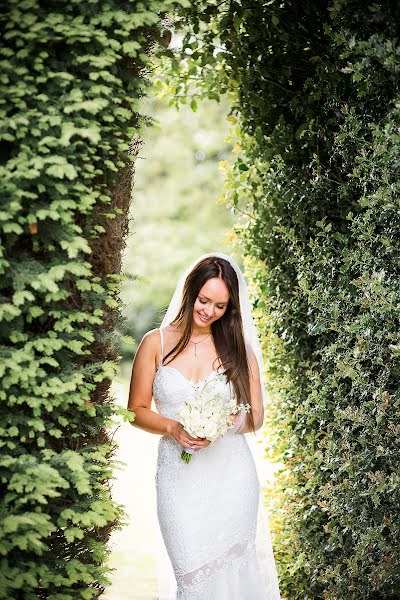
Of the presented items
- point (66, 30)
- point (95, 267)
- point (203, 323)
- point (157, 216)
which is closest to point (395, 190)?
point (203, 323)

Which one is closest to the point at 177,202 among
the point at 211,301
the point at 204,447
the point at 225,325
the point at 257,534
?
the point at 225,325

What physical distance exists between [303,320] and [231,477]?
4.03 ft

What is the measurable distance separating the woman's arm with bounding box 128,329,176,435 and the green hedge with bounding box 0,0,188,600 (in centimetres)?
58

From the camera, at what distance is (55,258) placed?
3158mm

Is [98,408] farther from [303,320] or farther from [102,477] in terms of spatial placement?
[303,320]

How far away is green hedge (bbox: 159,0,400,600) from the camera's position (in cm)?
399

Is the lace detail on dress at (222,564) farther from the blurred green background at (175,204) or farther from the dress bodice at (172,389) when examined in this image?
the blurred green background at (175,204)

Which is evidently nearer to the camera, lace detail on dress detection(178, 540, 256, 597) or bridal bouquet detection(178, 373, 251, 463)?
bridal bouquet detection(178, 373, 251, 463)

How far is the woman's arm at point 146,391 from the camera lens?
402cm

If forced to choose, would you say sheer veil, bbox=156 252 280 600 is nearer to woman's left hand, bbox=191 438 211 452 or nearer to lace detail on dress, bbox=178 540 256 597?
lace detail on dress, bbox=178 540 256 597

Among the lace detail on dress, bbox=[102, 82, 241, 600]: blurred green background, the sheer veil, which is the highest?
bbox=[102, 82, 241, 600]: blurred green background

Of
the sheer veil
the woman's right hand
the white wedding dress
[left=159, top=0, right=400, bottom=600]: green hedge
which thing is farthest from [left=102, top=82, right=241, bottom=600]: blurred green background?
the woman's right hand

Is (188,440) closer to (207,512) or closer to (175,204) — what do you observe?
(207,512)

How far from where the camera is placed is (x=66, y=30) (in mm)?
3027
